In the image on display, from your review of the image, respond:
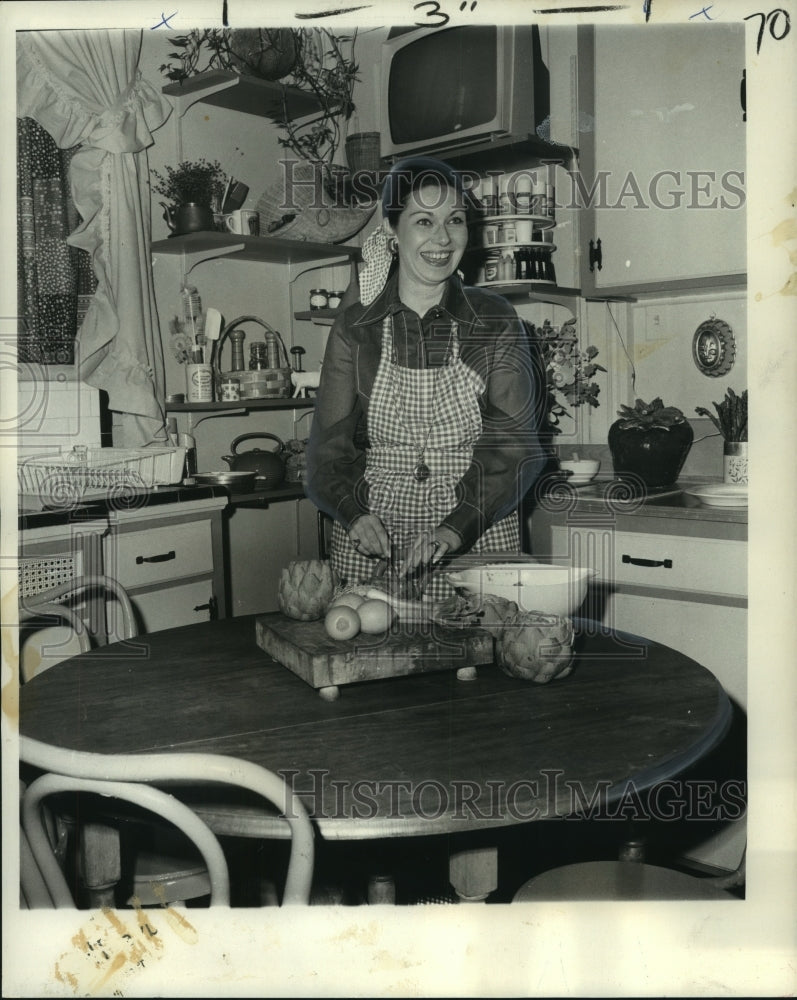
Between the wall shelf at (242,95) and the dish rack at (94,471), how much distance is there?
147 cm

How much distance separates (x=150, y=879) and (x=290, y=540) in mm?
2177

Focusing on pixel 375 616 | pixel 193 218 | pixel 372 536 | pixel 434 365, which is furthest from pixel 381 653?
pixel 193 218

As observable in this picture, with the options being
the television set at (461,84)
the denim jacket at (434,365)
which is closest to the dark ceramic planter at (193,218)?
the television set at (461,84)

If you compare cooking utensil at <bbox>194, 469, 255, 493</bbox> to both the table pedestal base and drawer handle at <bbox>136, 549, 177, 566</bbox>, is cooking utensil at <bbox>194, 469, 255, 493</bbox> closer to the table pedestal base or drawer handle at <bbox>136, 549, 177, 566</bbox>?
drawer handle at <bbox>136, 549, 177, 566</bbox>

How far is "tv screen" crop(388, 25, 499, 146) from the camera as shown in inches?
130

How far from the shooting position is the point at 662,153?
3.06 metres

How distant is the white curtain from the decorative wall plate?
6.44 feet

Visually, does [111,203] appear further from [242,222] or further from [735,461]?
[735,461]

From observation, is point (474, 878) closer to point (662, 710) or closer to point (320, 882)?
point (320, 882)

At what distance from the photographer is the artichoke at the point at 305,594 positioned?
5.24 ft

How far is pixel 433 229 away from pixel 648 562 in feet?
3.90

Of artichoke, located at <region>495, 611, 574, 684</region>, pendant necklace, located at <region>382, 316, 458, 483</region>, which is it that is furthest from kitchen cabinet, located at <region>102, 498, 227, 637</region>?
artichoke, located at <region>495, 611, 574, 684</region>

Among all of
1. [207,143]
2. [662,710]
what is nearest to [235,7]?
[662,710]

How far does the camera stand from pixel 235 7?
1.43 m
